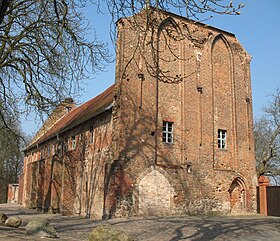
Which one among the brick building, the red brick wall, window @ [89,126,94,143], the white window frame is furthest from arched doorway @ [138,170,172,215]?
window @ [89,126,94,143]

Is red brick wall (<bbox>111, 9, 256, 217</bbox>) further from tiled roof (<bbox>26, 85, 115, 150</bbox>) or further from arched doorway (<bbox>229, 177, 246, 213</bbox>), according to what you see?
tiled roof (<bbox>26, 85, 115, 150</bbox>)

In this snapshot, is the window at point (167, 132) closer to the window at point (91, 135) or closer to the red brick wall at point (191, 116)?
the red brick wall at point (191, 116)

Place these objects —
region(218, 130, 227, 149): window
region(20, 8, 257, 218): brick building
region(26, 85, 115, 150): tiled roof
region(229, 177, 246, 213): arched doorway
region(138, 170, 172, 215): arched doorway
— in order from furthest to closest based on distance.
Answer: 1. region(218, 130, 227, 149): window
2. region(229, 177, 246, 213): arched doorway
3. region(26, 85, 115, 150): tiled roof
4. region(20, 8, 257, 218): brick building
5. region(138, 170, 172, 215): arched doorway

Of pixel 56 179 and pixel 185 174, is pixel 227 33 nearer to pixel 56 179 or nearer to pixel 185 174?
pixel 185 174

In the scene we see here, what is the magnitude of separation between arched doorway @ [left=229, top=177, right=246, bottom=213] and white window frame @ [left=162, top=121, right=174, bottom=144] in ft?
17.2

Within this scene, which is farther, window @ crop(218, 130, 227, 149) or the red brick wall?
window @ crop(218, 130, 227, 149)

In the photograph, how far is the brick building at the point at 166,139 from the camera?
1831 centimetres

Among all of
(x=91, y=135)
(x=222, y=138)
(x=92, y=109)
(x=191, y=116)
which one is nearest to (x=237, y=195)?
(x=222, y=138)

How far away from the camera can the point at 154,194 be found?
18594 mm

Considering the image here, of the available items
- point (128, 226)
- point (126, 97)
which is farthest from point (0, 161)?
point (128, 226)

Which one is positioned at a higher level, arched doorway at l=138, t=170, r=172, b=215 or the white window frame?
the white window frame

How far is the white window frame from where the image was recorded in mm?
19906

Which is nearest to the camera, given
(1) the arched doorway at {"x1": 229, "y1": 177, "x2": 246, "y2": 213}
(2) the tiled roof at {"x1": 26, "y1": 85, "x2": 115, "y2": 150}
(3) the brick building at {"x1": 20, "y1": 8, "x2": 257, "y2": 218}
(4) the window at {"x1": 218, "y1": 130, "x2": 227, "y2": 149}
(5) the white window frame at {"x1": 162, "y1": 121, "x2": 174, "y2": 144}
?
(3) the brick building at {"x1": 20, "y1": 8, "x2": 257, "y2": 218}

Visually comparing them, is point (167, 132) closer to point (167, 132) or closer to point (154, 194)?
point (167, 132)
